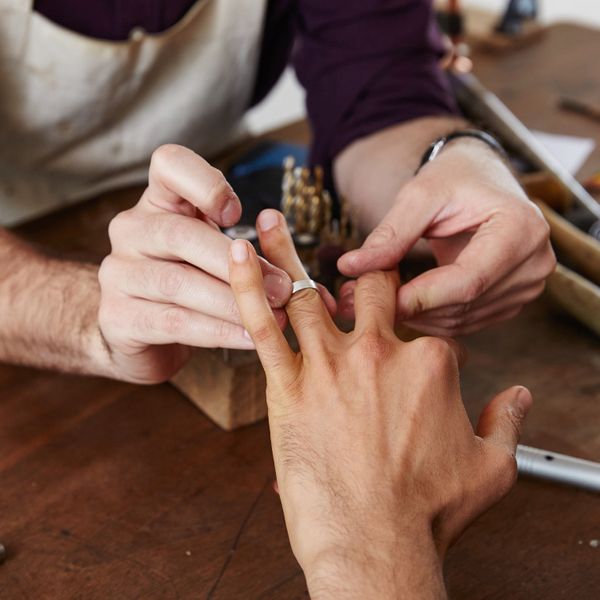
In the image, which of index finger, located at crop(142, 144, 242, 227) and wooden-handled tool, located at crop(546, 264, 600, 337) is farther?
wooden-handled tool, located at crop(546, 264, 600, 337)

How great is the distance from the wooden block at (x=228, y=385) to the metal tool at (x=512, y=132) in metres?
0.55

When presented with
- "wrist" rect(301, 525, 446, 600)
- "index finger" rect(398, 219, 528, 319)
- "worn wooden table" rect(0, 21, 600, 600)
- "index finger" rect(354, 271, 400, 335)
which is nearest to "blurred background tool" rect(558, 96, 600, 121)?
"worn wooden table" rect(0, 21, 600, 600)

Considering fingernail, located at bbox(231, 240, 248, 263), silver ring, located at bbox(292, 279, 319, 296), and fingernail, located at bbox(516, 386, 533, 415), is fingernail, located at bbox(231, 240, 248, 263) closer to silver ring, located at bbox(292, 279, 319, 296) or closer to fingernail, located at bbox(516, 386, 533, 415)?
silver ring, located at bbox(292, 279, 319, 296)

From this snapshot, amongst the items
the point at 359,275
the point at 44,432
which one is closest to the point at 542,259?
the point at 359,275

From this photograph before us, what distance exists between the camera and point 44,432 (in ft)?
2.87

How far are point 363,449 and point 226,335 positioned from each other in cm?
18

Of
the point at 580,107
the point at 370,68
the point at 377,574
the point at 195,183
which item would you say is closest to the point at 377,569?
the point at 377,574

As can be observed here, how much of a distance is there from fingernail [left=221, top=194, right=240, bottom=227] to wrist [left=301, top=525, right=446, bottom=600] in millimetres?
315

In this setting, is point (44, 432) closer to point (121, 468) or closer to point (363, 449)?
point (121, 468)

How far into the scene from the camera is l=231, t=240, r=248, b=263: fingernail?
0.71 m

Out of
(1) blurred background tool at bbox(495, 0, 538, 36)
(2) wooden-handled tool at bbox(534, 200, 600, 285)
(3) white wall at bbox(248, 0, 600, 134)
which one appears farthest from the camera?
(3) white wall at bbox(248, 0, 600, 134)

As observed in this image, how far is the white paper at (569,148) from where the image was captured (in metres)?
1.40

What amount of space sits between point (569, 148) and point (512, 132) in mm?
186

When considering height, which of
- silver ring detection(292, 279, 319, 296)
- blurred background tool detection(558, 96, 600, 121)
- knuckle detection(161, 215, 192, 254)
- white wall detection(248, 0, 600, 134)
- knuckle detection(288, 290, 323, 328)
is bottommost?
white wall detection(248, 0, 600, 134)
